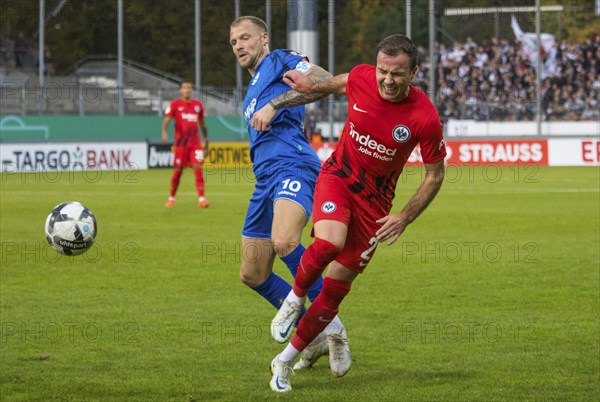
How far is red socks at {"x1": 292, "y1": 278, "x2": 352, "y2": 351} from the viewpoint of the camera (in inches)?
254

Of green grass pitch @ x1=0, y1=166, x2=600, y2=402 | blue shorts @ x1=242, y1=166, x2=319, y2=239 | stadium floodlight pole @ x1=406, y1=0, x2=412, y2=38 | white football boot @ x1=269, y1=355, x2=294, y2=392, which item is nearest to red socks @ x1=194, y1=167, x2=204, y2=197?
green grass pitch @ x1=0, y1=166, x2=600, y2=402

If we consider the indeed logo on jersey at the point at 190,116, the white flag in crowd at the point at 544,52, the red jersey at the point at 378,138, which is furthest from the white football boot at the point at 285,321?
the white flag in crowd at the point at 544,52

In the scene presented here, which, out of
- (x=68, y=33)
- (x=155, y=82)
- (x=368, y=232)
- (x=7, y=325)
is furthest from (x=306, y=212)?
(x=68, y=33)

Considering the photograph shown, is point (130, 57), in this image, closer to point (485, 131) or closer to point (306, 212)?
point (485, 131)

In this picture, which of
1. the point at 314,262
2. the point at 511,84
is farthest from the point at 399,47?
the point at 511,84

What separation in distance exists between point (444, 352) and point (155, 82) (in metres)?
40.2

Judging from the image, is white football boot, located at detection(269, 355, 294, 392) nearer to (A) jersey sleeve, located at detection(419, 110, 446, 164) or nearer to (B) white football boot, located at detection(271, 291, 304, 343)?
(B) white football boot, located at detection(271, 291, 304, 343)

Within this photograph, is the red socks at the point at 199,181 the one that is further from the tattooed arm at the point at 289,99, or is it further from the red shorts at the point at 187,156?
the tattooed arm at the point at 289,99

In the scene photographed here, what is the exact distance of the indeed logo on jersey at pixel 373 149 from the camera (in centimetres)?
629

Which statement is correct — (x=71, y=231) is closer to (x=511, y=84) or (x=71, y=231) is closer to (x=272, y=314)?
(x=272, y=314)

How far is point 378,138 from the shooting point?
6277 millimetres

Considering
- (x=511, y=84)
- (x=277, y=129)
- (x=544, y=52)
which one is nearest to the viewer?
(x=277, y=129)

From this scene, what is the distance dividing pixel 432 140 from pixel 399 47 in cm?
60

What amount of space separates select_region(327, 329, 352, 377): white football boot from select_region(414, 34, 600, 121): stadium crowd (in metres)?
32.4
